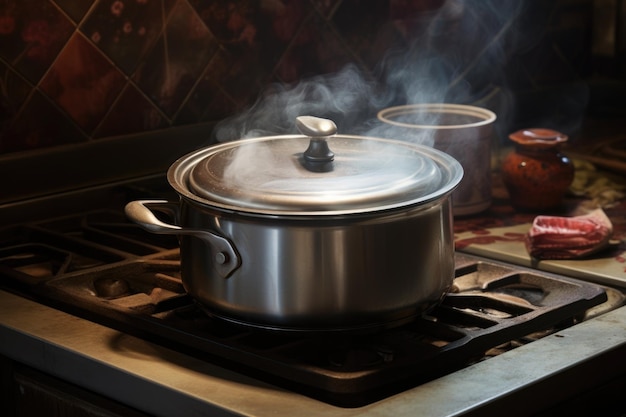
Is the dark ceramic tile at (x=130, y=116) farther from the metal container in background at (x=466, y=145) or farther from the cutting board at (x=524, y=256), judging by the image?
the cutting board at (x=524, y=256)

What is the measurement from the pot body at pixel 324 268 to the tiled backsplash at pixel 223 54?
666mm

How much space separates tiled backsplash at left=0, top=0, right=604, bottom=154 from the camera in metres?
1.67

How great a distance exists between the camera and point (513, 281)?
138cm

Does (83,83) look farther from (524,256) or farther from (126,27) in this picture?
(524,256)

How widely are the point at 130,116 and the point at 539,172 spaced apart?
732 millimetres

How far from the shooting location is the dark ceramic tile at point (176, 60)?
1802mm

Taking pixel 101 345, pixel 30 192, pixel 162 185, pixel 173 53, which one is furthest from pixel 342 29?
pixel 101 345

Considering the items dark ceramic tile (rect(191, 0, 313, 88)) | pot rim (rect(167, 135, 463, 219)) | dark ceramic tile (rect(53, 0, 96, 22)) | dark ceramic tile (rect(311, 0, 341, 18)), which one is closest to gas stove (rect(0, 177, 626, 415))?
pot rim (rect(167, 135, 463, 219))

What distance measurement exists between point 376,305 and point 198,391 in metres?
0.22

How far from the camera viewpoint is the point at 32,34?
1.64 m

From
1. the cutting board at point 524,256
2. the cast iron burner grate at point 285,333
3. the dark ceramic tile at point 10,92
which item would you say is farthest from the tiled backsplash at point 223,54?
the cutting board at point 524,256

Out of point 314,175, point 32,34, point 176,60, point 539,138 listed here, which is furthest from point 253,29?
point 314,175

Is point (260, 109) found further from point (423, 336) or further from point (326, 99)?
point (423, 336)

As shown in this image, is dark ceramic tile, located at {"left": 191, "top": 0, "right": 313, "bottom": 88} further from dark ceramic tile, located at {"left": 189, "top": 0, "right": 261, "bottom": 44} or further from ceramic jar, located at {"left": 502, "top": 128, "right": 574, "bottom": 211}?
ceramic jar, located at {"left": 502, "top": 128, "right": 574, "bottom": 211}
